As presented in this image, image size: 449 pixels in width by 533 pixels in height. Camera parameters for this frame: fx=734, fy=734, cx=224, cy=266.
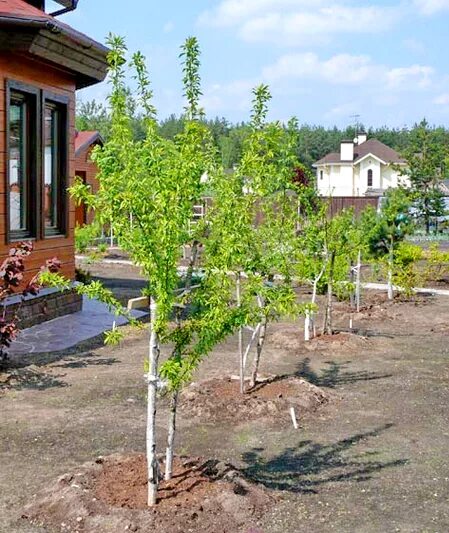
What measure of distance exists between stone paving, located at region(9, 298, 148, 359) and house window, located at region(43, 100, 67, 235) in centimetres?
134

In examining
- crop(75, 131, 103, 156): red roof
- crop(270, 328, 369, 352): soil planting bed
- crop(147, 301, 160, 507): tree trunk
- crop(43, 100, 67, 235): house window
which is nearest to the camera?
crop(147, 301, 160, 507): tree trunk

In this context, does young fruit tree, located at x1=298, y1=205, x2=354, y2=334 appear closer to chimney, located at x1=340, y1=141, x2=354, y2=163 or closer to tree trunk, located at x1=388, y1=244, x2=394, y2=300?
tree trunk, located at x1=388, y1=244, x2=394, y2=300

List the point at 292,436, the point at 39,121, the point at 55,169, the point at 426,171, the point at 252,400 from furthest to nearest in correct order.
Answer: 1. the point at 426,171
2. the point at 55,169
3. the point at 39,121
4. the point at 252,400
5. the point at 292,436

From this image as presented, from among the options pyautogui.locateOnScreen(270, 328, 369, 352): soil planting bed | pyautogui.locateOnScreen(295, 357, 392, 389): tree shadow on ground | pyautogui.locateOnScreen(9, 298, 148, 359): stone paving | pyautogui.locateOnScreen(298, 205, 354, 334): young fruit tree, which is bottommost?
pyautogui.locateOnScreen(295, 357, 392, 389): tree shadow on ground

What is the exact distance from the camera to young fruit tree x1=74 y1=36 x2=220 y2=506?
13.1ft

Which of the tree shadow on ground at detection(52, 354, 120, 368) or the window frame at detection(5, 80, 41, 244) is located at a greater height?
the window frame at detection(5, 80, 41, 244)

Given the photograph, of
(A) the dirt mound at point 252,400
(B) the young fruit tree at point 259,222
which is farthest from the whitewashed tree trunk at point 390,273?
(A) the dirt mound at point 252,400

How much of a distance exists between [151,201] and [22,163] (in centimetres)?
650

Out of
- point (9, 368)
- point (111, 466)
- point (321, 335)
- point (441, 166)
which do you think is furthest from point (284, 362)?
point (441, 166)

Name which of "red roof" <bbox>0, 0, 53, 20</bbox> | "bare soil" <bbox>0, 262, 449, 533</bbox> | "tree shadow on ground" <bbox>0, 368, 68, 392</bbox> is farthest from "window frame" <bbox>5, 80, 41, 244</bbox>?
"tree shadow on ground" <bbox>0, 368, 68, 392</bbox>

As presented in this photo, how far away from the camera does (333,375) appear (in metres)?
8.10

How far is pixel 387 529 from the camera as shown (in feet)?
13.4

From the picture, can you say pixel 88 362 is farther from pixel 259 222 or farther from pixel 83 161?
pixel 83 161

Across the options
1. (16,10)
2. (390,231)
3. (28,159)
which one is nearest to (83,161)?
(390,231)
